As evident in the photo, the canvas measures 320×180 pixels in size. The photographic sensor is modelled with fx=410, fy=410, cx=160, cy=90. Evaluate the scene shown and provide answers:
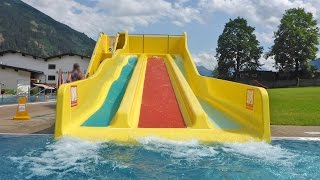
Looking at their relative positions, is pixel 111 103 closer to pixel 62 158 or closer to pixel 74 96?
pixel 74 96

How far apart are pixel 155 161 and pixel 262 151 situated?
212 centimetres

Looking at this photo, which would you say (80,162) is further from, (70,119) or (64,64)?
(64,64)

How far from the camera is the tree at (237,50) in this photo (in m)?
66.1

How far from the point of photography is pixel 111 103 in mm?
11422

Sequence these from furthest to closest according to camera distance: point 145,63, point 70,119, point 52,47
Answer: point 52,47
point 145,63
point 70,119

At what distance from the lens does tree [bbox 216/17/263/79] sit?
66.1 meters

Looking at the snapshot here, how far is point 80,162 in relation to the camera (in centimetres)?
639

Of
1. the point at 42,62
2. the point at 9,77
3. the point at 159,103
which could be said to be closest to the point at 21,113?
the point at 159,103

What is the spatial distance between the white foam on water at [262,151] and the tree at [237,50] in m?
58.2

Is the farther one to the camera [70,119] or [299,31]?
[299,31]

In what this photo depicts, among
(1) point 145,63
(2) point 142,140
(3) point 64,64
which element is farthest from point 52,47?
(2) point 142,140

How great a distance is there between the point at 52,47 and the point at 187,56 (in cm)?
14187

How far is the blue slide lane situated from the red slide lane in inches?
27.9

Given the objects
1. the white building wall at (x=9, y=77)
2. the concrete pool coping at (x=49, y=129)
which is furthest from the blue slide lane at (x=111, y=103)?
the white building wall at (x=9, y=77)
